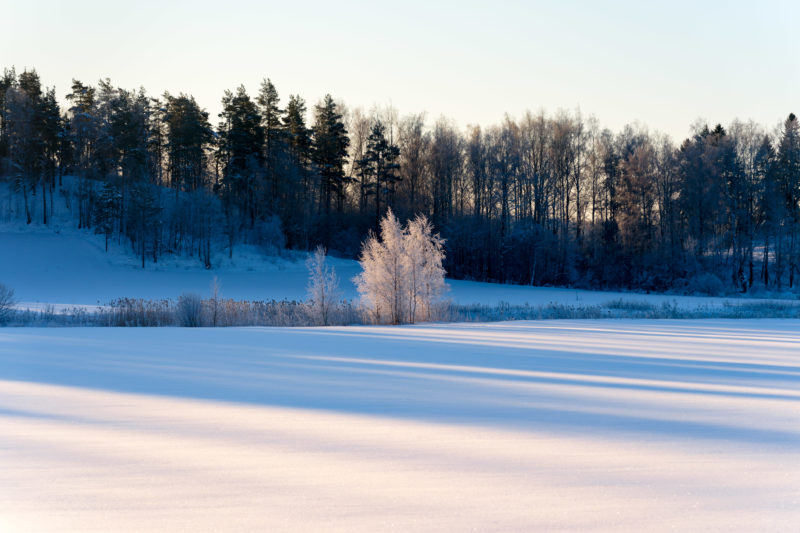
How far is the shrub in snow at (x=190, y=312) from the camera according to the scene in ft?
53.7

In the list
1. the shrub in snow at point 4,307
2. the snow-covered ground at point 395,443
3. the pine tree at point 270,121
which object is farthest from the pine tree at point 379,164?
the snow-covered ground at point 395,443

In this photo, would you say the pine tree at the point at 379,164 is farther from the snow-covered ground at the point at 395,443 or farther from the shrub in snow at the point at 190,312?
the snow-covered ground at the point at 395,443

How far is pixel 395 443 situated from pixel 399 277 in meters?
12.8

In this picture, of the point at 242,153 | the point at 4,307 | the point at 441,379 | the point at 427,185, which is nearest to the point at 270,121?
the point at 242,153

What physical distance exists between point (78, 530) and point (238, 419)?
233 cm

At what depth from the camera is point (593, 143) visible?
164 feet

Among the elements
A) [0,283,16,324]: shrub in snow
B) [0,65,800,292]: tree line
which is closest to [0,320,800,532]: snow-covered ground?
[0,283,16,324]: shrub in snow

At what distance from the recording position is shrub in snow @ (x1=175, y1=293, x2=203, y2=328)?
16.4 m

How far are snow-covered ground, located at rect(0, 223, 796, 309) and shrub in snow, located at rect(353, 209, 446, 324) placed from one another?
13.5 meters

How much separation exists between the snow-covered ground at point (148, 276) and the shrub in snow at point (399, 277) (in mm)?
13507

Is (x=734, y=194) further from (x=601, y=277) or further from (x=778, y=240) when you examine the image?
(x=601, y=277)

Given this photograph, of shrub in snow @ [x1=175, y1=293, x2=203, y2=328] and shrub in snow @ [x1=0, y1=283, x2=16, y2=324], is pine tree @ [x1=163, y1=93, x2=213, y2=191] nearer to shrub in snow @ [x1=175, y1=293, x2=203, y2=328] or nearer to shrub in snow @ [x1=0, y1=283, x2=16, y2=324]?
shrub in snow @ [x1=0, y1=283, x2=16, y2=324]

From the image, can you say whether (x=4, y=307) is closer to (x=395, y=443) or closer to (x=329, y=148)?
(x=395, y=443)

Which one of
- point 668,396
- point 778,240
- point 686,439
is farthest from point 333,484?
point 778,240
